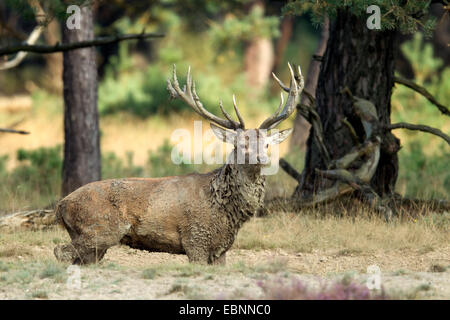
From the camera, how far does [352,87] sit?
388 inches

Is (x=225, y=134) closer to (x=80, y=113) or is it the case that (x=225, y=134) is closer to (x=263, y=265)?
(x=263, y=265)

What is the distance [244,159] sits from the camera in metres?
6.67

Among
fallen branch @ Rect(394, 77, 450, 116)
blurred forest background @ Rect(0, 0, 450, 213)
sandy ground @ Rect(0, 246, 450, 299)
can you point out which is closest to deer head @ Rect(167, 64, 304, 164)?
sandy ground @ Rect(0, 246, 450, 299)

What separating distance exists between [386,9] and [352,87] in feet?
5.39

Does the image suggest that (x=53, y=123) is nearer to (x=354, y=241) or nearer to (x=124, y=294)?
(x=354, y=241)

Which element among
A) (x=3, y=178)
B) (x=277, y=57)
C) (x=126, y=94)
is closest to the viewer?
(x=3, y=178)

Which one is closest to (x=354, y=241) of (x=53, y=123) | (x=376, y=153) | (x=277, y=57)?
(x=376, y=153)

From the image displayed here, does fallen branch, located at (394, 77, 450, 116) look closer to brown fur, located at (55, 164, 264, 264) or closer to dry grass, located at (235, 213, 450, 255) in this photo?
dry grass, located at (235, 213, 450, 255)

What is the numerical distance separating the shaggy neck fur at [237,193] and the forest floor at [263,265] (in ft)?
1.59

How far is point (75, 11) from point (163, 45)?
22.5 metres

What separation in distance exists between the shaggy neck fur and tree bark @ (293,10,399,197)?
3.17 m

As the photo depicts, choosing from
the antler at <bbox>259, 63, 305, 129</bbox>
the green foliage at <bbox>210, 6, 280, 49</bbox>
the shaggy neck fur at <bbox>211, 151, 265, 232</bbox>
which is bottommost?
the shaggy neck fur at <bbox>211, 151, 265, 232</bbox>

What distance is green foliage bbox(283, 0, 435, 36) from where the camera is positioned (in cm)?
811

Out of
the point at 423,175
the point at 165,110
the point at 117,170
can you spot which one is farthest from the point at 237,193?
the point at 165,110
